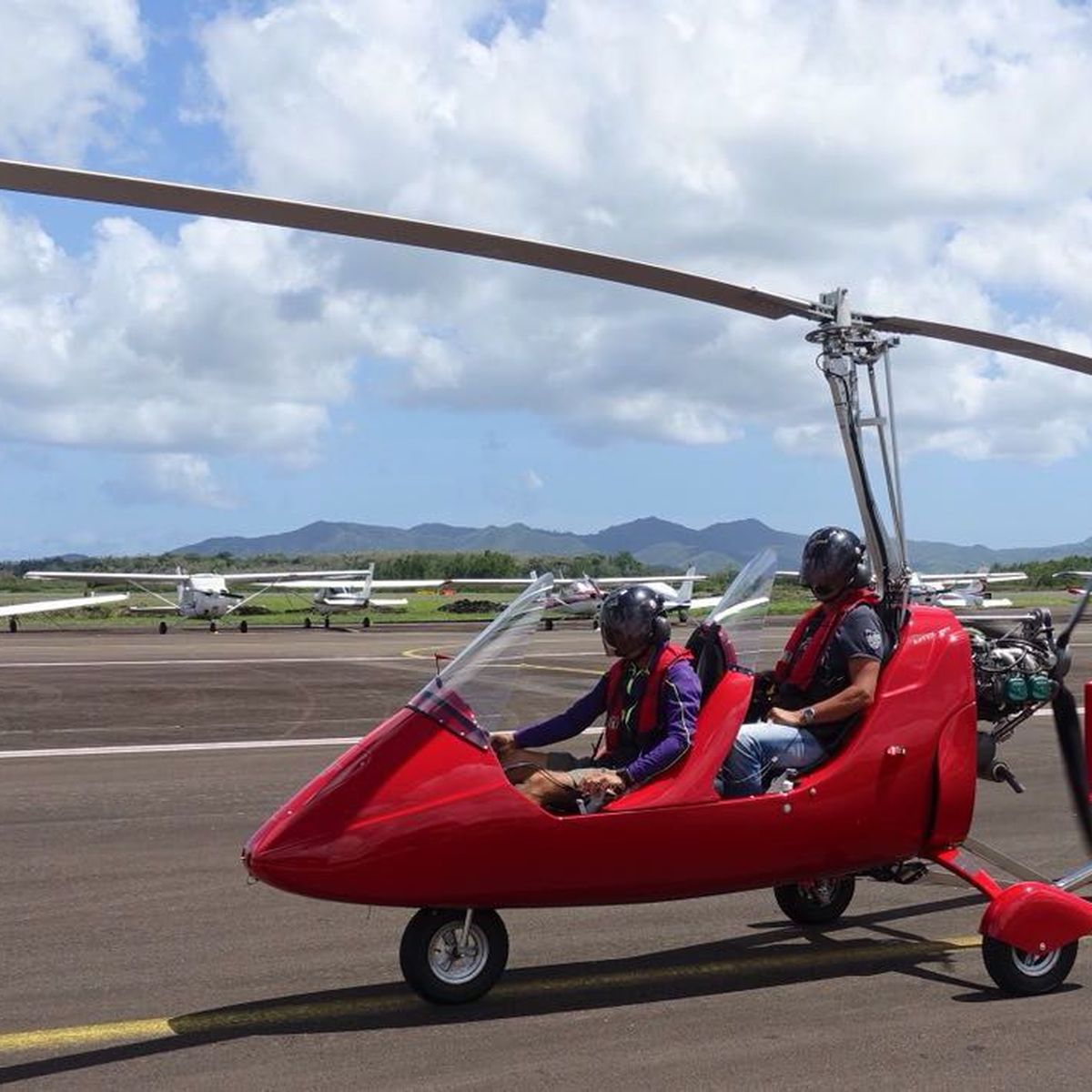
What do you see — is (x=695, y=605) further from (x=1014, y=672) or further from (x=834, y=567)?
(x=834, y=567)

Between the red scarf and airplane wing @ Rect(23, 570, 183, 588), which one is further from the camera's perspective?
airplane wing @ Rect(23, 570, 183, 588)

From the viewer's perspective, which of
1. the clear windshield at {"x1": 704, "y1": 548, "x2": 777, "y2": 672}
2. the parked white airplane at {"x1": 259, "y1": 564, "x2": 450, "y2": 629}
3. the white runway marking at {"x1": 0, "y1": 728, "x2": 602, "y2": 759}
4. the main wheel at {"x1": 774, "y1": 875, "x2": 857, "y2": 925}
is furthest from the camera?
the parked white airplane at {"x1": 259, "y1": 564, "x2": 450, "y2": 629}

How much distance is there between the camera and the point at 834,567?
5785 millimetres

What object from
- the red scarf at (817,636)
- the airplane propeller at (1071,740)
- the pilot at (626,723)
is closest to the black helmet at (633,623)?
the pilot at (626,723)

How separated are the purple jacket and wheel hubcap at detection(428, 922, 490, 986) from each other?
845 mm

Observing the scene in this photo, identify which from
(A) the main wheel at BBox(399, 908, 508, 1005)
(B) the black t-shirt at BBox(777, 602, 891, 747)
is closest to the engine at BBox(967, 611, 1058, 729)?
(B) the black t-shirt at BBox(777, 602, 891, 747)

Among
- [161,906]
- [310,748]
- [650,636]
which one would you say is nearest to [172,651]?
[310,748]

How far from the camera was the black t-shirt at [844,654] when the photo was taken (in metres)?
5.59

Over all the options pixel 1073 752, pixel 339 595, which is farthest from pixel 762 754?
pixel 339 595

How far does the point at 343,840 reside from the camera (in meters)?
4.66

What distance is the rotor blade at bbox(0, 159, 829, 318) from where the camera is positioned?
12.3ft

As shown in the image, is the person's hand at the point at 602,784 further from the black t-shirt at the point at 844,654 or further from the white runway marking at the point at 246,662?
the white runway marking at the point at 246,662

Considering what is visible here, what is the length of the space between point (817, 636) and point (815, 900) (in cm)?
144

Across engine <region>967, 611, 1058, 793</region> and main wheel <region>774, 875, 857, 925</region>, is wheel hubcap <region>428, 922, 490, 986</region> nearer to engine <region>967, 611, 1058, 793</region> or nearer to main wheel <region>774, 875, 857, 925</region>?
main wheel <region>774, 875, 857, 925</region>
